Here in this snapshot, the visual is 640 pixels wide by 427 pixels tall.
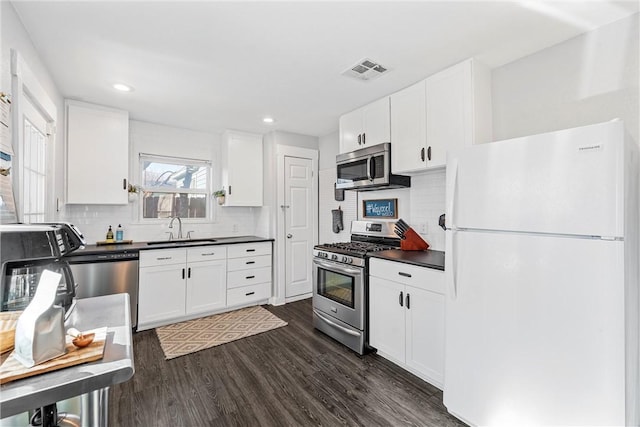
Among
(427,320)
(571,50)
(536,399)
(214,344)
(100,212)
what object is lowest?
(214,344)

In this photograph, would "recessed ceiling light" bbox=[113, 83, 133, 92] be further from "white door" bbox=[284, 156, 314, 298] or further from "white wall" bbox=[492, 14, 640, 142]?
"white wall" bbox=[492, 14, 640, 142]

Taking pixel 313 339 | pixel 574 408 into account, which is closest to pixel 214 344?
pixel 313 339

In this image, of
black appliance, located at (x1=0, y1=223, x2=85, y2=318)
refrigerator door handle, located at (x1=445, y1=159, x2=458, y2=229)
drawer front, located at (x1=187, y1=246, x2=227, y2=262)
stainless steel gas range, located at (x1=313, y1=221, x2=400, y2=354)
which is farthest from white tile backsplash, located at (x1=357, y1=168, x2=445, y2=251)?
black appliance, located at (x1=0, y1=223, x2=85, y2=318)

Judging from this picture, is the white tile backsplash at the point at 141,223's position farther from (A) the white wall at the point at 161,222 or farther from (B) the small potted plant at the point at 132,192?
(B) the small potted plant at the point at 132,192

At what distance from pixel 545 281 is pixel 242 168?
366 centimetres

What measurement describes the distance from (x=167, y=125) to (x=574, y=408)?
4.62 meters

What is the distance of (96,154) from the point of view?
10.4 ft

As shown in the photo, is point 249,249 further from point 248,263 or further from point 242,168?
point 242,168

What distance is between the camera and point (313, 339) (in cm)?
301

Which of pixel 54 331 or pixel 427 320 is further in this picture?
pixel 427 320

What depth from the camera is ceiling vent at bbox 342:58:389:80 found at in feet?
7.58

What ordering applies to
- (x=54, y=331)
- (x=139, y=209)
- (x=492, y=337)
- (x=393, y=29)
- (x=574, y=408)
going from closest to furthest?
(x=54, y=331) → (x=574, y=408) → (x=492, y=337) → (x=393, y=29) → (x=139, y=209)

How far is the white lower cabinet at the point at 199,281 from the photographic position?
10.6 ft

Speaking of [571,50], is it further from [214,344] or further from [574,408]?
[214,344]
